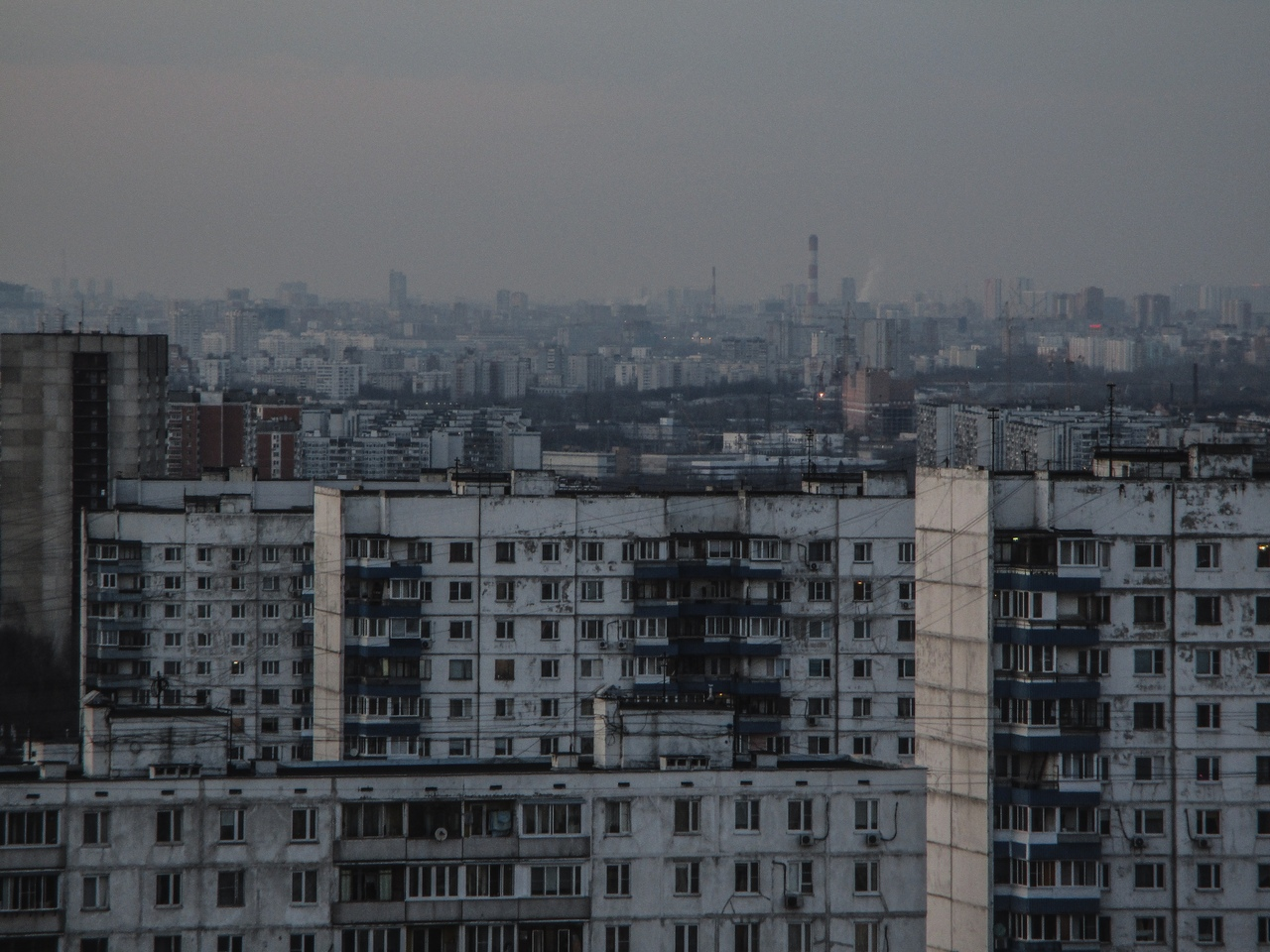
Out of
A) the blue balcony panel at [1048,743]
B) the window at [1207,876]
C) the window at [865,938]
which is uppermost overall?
the blue balcony panel at [1048,743]

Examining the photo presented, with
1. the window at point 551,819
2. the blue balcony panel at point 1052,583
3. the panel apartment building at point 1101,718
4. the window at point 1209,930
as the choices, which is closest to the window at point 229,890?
the window at point 551,819

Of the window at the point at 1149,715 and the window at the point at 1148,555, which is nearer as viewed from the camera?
the window at the point at 1149,715

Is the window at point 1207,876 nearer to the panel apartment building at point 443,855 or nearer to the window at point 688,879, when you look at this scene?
the panel apartment building at point 443,855

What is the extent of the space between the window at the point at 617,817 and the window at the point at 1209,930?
230 inches

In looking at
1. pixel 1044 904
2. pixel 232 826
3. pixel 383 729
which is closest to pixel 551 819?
pixel 232 826

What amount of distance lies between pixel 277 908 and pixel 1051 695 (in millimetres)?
6878

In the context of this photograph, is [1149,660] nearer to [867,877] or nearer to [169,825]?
[867,877]

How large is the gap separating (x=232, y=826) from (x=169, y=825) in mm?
397

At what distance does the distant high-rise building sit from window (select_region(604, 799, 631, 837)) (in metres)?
31.0

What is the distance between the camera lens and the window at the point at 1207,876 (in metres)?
19.0

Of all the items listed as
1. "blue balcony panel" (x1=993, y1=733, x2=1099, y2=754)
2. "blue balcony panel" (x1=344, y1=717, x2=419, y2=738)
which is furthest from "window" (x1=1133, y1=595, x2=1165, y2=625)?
"blue balcony panel" (x1=344, y1=717, x2=419, y2=738)

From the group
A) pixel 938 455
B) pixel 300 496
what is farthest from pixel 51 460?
pixel 938 455

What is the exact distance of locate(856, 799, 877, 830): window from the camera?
Result: 1574 cm

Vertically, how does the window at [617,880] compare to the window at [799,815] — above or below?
below
